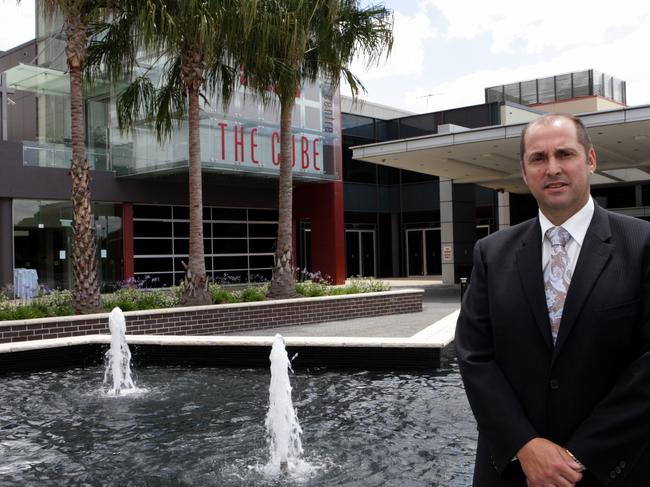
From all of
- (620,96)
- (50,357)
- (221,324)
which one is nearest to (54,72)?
(221,324)

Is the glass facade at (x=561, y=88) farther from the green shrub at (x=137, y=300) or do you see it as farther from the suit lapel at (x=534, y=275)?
the suit lapel at (x=534, y=275)

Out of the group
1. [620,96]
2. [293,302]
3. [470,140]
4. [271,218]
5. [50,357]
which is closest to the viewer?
[50,357]

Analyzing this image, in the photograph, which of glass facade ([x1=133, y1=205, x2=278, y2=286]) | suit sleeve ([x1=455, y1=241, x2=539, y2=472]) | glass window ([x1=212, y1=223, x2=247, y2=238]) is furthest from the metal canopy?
suit sleeve ([x1=455, y1=241, x2=539, y2=472])

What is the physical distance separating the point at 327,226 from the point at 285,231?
1072cm

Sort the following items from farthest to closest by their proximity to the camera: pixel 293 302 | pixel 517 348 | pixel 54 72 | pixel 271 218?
pixel 271 218 → pixel 54 72 → pixel 293 302 → pixel 517 348

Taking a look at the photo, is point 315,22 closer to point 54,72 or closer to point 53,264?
point 54,72

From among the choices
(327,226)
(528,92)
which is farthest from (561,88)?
(327,226)

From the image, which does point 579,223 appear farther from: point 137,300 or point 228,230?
point 228,230

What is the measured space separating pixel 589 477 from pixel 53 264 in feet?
69.4

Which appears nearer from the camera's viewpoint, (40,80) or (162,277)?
(40,80)

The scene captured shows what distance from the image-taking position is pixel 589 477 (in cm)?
211

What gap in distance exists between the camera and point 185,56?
14477mm

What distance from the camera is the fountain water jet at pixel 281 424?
546 centimetres

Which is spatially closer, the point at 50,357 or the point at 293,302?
the point at 50,357
